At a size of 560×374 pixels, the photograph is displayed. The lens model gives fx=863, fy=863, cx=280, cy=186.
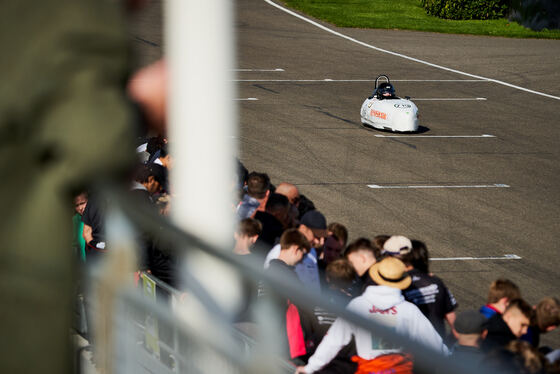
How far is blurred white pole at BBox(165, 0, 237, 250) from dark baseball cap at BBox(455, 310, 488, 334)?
437cm

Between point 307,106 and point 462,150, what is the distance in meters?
6.53

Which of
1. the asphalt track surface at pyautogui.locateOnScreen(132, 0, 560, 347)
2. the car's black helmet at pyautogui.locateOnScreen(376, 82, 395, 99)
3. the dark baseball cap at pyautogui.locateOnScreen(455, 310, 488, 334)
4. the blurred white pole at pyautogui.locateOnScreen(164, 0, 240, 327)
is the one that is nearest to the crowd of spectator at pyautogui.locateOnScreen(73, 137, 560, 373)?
the dark baseball cap at pyautogui.locateOnScreen(455, 310, 488, 334)

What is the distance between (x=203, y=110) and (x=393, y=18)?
43.1 metres

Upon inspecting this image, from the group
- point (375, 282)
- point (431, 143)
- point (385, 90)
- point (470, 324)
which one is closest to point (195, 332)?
point (470, 324)

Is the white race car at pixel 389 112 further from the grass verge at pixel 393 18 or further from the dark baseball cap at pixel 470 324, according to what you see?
the grass verge at pixel 393 18

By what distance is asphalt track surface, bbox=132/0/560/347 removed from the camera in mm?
13938

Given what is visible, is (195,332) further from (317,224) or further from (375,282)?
(317,224)

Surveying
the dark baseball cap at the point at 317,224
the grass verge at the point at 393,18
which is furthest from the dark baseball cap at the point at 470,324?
the grass verge at the point at 393,18

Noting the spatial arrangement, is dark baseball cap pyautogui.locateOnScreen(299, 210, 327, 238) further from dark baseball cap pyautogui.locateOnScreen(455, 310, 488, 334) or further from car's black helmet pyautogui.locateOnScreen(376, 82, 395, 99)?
car's black helmet pyautogui.locateOnScreen(376, 82, 395, 99)

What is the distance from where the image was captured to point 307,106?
2608 centimetres

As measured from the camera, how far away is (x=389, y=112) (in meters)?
22.0

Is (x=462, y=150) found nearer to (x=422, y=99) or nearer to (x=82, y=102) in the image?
(x=422, y=99)

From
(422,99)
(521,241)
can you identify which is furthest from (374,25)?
(521,241)

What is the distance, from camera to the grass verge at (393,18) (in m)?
41.3
